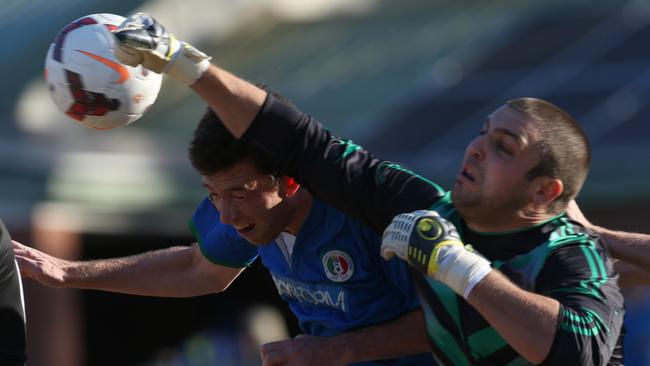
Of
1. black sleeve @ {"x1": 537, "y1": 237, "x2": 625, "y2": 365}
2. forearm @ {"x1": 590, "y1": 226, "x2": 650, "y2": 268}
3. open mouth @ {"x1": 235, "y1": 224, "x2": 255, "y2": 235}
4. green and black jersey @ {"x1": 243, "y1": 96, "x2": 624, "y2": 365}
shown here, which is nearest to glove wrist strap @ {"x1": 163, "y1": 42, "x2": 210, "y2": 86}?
green and black jersey @ {"x1": 243, "y1": 96, "x2": 624, "y2": 365}

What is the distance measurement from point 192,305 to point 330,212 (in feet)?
31.9

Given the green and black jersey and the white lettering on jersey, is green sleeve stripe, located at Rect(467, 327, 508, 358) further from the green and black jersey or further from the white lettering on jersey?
the white lettering on jersey

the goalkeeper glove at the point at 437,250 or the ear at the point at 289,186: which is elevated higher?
the goalkeeper glove at the point at 437,250

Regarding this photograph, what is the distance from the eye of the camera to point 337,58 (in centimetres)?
1902

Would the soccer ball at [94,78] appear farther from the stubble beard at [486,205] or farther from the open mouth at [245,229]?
the stubble beard at [486,205]

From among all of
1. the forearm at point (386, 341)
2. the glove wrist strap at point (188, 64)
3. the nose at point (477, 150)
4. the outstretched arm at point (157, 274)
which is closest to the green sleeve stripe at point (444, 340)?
the forearm at point (386, 341)

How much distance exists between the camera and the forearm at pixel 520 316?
14.2 feet

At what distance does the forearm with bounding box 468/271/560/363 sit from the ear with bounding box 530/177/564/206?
40 centimetres

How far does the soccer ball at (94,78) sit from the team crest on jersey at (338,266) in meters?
0.94

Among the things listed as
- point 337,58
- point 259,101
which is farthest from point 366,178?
point 337,58

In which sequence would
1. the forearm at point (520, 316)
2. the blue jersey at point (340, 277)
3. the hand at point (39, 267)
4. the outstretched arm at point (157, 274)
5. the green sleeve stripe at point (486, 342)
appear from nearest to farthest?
the forearm at point (520, 316) < the green sleeve stripe at point (486, 342) < the blue jersey at point (340, 277) < the hand at point (39, 267) < the outstretched arm at point (157, 274)

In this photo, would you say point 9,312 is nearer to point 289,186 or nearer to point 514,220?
point 289,186

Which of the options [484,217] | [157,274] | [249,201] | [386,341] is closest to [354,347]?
[386,341]

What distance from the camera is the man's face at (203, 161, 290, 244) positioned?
532 centimetres
